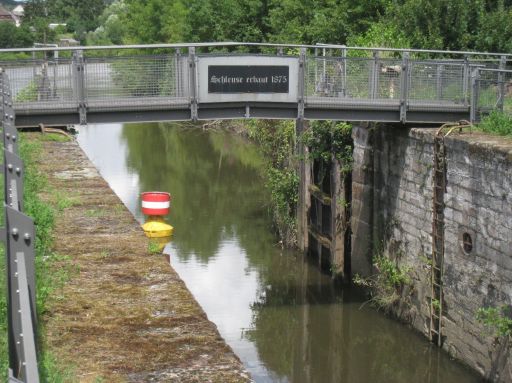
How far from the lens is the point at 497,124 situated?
12.8m

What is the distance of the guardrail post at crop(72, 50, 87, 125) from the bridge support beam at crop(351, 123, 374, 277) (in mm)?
5424

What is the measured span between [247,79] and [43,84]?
319 cm

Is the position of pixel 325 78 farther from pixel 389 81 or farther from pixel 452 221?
pixel 452 221

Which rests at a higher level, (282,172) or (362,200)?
(282,172)

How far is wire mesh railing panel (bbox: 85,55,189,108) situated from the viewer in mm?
13062

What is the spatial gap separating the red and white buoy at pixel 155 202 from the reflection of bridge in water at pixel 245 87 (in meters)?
2.93

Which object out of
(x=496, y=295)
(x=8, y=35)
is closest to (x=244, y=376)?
(x=496, y=295)

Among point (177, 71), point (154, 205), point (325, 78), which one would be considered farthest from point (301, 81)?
point (154, 205)

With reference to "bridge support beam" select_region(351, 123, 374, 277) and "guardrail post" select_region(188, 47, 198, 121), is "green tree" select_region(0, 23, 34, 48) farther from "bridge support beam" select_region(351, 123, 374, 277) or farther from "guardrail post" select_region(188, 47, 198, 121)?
"guardrail post" select_region(188, 47, 198, 121)

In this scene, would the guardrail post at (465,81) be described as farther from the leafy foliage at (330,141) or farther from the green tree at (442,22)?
the green tree at (442,22)

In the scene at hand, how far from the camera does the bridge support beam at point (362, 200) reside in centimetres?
1577

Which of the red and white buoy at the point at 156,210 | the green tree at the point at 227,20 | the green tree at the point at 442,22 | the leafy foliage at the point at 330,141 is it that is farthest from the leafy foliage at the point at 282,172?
the green tree at the point at 227,20

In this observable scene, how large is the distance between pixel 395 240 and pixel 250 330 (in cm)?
299

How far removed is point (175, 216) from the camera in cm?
2245
